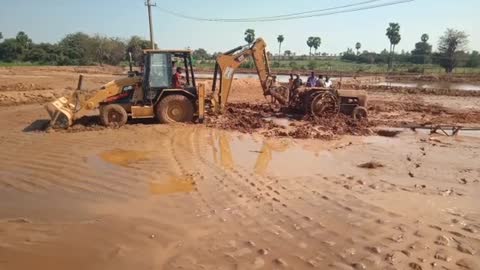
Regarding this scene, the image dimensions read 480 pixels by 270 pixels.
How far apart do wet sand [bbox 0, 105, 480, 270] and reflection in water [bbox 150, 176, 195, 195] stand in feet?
0.12

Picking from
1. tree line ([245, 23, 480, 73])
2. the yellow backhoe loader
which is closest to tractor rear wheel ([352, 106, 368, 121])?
the yellow backhoe loader

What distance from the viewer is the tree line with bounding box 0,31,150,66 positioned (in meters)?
62.0

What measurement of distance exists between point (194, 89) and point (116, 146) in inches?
153

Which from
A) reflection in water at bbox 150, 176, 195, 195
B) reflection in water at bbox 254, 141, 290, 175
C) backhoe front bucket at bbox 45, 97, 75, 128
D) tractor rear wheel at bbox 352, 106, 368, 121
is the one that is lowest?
reflection in water at bbox 254, 141, 290, 175

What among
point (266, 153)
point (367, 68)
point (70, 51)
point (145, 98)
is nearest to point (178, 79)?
point (145, 98)

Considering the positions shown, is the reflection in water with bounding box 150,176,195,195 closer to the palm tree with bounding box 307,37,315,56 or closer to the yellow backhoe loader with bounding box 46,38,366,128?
the yellow backhoe loader with bounding box 46,38,366,128

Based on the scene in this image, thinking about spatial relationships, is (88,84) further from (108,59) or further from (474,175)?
(108,59)

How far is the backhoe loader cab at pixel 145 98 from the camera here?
1320 centimetres

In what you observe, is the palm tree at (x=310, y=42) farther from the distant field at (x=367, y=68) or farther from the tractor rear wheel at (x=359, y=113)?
the tractor rear wheel at (x=359, y=113)

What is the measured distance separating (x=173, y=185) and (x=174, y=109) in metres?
6.23

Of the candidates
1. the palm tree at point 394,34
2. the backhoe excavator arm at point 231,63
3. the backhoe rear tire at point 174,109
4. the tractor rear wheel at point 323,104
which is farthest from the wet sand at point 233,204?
the palm tree at point 394,34

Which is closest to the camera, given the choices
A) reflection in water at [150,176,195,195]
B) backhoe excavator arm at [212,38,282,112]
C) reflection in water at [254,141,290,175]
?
reflection in water at [150,176,195,195]

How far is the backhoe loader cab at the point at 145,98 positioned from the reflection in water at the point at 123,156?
10.3 ft

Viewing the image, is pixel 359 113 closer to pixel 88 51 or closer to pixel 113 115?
pixel 113 115
